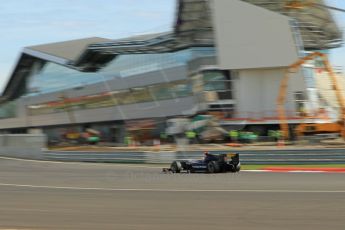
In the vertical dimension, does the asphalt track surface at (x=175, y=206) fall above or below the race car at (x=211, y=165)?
above

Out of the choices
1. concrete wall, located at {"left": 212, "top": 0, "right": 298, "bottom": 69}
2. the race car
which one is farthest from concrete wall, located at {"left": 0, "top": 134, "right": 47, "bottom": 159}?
concrete wall, located at {"left": 212, "top": 0, "right": 298, "bottom": 69}

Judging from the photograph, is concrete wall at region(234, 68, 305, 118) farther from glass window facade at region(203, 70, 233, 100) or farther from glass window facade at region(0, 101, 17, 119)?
glass window facade at region(0, 101, 17, 119)

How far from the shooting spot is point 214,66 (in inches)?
1903

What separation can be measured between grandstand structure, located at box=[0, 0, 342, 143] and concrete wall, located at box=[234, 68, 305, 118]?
0.30 feet

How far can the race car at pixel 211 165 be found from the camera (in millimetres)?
18484

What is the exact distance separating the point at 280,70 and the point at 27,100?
4594cm

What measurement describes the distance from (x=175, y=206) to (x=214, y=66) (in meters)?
39.7

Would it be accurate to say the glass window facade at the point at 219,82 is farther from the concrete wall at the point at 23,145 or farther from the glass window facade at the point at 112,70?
the concrete wall at the point at 23,145

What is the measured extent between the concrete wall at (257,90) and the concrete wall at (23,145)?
2032 cm

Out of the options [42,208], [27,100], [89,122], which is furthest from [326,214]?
[27,100]

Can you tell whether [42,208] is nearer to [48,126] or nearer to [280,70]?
[280,70]

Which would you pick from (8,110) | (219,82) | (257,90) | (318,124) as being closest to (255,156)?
(318,124)

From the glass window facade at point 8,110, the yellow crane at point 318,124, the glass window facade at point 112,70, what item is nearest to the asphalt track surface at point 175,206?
the yellow crane at point 318,124

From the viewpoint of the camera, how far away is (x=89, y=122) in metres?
66.9
